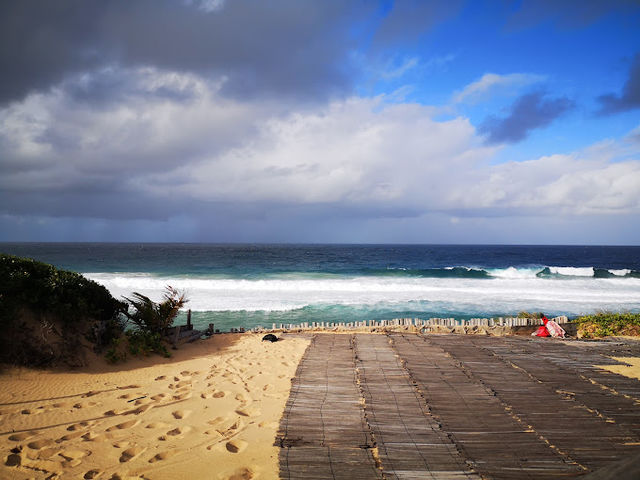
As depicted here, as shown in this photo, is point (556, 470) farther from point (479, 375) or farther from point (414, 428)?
point (479, 375)

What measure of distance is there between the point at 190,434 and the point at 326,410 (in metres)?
2.25

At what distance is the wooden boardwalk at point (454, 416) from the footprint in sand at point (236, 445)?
1.90 ft

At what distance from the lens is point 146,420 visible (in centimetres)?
559

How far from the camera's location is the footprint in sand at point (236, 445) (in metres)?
4.82

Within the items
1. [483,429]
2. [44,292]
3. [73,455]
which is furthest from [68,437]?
[483,429]

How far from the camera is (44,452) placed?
4.62 m

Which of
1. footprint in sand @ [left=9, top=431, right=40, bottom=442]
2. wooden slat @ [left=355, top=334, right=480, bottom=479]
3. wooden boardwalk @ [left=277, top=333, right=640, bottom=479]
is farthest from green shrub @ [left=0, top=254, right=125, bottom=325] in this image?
wooden slat @ [left=355, top=334, right=480, bottom=479]

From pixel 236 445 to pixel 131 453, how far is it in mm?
1472

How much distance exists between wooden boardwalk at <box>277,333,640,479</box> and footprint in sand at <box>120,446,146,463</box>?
6.63 ft

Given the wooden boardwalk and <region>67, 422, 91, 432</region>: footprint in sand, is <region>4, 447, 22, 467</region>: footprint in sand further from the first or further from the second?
the wooden boardwalk

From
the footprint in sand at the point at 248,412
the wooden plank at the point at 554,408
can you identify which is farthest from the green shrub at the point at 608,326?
the footprint in sand at the point at 248,412

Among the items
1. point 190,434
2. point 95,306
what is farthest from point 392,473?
point 95,306

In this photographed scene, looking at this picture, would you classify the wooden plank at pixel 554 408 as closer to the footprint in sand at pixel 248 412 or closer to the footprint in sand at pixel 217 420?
the footprint in sand at pixel 248 412

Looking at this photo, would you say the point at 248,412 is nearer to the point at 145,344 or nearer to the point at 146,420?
the point at 146,420
